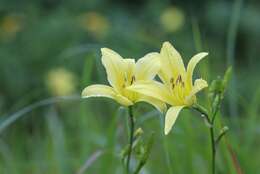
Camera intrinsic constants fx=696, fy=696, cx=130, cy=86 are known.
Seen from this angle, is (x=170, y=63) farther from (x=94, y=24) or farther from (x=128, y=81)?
(x=94, y=24)

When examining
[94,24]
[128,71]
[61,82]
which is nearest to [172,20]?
[94,24]

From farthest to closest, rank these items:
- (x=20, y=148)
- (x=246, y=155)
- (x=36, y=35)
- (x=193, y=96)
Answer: (x=36, y=35)
(x=20, y=148)
(x=246, y=155)
(x=193, y=96)

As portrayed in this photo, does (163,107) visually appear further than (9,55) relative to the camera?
No

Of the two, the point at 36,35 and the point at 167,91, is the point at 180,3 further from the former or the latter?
A: the point at 167,91

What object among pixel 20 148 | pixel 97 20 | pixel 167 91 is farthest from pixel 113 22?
pixel 167 91

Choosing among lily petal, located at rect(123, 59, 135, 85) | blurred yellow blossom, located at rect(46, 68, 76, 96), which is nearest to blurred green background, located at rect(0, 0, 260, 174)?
blurred yellow blossom, located at rect(46, 68, 76, 96)

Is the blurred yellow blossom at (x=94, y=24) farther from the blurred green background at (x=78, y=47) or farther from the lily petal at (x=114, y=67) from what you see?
the lily petal at (x=114, y=67)
